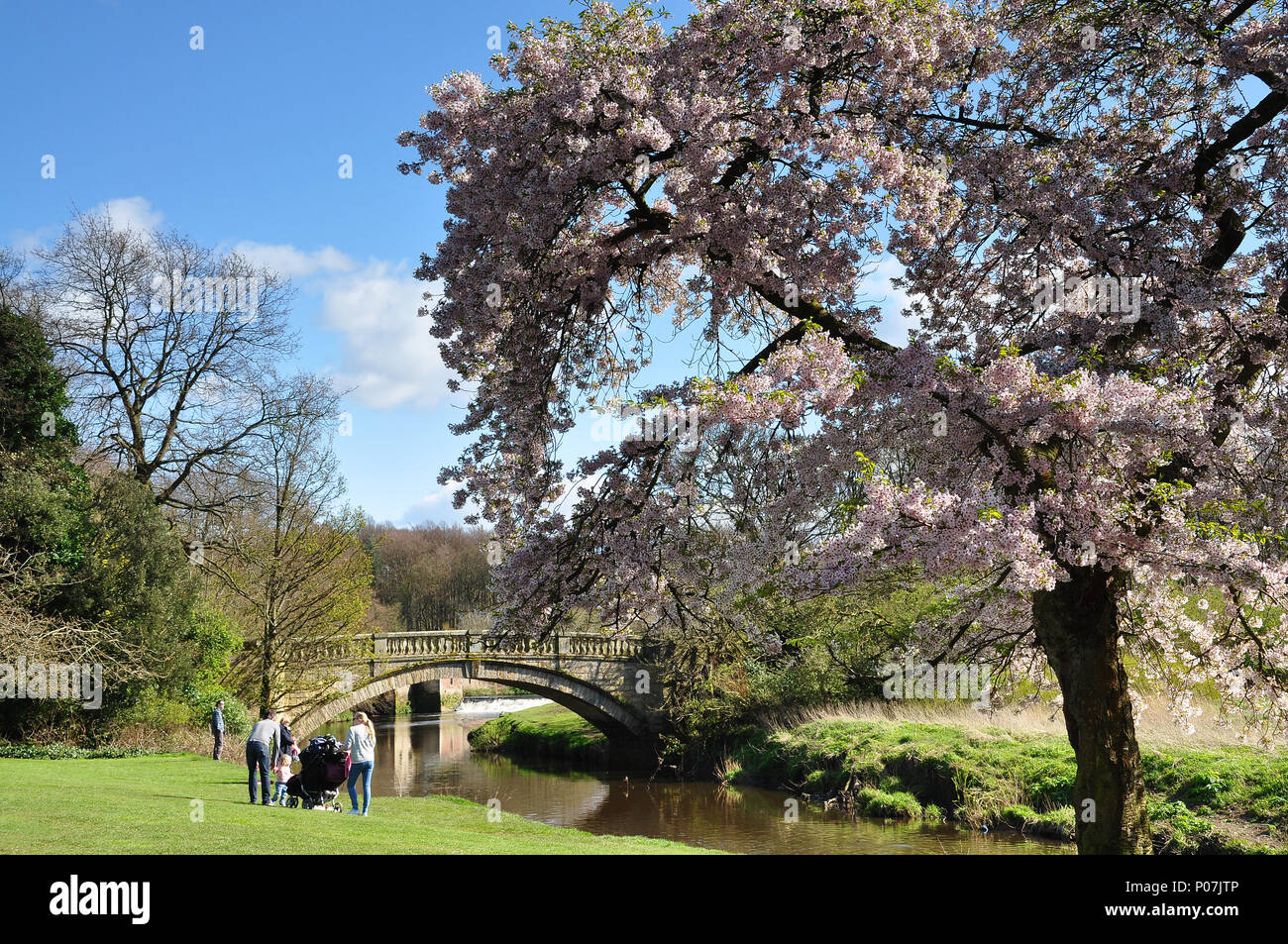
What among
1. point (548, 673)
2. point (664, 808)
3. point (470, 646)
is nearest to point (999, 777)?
point (664, 808)

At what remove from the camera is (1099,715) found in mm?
8180

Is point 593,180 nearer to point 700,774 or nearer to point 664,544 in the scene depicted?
point 664,544

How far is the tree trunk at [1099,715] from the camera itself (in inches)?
318

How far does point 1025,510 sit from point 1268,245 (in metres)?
4.46

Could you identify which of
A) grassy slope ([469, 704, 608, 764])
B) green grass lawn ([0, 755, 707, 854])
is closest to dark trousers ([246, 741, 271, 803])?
green grass lawn ([0, 755, 707, 854])

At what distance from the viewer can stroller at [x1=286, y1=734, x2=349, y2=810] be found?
15523 mm

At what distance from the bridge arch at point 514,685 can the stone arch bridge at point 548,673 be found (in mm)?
30

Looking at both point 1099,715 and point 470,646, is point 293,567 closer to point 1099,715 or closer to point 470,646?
point 470,646

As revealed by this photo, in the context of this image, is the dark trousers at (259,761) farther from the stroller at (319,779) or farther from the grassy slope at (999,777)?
the grassy slope at (999,777)

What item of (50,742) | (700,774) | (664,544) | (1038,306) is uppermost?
(1038,306)

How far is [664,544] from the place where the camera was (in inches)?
330

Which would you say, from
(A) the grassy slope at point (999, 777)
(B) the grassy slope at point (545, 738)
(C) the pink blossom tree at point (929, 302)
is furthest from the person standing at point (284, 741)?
(B) the grassy slope at point (545, 738)
